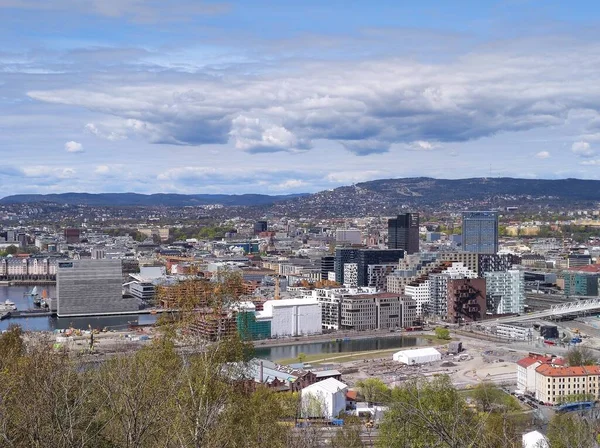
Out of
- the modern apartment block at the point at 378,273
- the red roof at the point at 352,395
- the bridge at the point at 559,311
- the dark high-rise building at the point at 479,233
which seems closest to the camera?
the red roof at the point at 352,395

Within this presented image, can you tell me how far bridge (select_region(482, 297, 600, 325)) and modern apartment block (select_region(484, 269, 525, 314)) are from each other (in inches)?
46.5

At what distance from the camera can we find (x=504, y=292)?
35.5 m

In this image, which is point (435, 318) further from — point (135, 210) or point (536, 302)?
point (135, 210)

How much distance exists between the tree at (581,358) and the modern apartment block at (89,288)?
19829 millimetres

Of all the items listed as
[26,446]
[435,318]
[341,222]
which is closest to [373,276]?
[435,318]

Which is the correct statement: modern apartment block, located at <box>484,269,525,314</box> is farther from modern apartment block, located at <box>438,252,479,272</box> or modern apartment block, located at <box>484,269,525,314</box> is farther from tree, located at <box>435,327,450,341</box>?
tree, located at <box>435,327,450,341</box>

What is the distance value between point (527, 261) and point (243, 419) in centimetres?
4428

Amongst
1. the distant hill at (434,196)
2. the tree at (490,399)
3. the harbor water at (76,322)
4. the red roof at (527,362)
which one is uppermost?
the distant hill at (434,196)

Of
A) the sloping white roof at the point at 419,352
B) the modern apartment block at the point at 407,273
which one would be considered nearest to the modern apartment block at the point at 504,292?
the modern apartment block at the point at 407,273

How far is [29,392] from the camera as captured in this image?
751cm

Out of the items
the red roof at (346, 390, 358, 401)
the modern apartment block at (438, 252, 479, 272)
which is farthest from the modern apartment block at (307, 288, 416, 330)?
the red roof at (346, 390, 358, 401)

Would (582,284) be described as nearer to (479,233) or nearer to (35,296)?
(479,233)

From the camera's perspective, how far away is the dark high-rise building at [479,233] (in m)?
46.2

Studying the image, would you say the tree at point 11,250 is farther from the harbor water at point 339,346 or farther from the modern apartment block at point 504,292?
the harbor water at point 339,346
